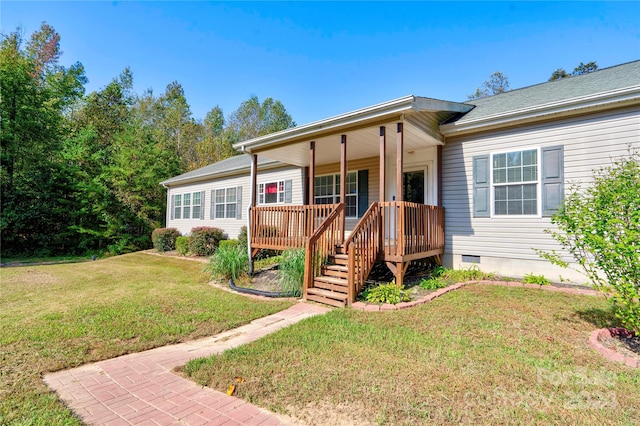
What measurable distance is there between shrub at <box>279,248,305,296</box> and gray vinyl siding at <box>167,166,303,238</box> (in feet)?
16.2

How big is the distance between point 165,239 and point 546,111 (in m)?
15.4

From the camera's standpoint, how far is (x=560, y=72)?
2350 centimetres

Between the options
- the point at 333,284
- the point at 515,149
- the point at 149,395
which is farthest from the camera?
the point at 515,149

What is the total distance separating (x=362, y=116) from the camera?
245 inches

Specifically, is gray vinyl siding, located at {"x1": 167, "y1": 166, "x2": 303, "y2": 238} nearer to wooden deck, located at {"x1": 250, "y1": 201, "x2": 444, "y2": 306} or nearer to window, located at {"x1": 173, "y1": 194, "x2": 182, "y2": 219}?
window, located at {"x1": 173, "y1": 194, "x2": 182, "y2": 219}

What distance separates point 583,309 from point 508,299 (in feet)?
3.16

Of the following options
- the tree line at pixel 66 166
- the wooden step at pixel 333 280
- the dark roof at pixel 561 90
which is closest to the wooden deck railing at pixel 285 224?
the wooden step at pixel 333 280

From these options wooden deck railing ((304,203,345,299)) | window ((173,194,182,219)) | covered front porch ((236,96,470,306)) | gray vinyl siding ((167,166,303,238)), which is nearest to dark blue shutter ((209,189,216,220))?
gray vinyl siding ((167,166,303,238))

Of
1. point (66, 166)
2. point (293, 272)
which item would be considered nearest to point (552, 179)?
point (293, 272)

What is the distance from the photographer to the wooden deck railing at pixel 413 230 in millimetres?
5684

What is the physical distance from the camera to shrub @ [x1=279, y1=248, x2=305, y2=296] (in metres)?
6.08

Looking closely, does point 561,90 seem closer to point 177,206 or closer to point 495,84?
point 177,206

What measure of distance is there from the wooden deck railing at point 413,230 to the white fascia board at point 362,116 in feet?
5.78

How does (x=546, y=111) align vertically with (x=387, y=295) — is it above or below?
above
